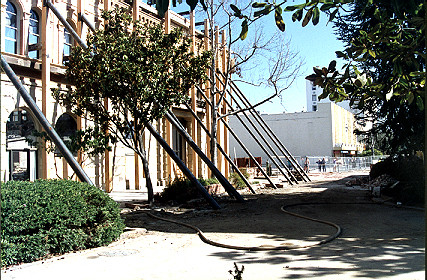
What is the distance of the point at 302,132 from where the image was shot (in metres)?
60.3

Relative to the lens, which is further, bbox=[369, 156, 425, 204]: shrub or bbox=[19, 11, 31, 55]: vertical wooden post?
bbox=[19, 11, 31, 55]: vertical wooden post

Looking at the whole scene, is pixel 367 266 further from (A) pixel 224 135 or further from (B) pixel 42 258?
(A) pixel 224 135

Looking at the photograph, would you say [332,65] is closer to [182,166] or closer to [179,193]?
[182,166]

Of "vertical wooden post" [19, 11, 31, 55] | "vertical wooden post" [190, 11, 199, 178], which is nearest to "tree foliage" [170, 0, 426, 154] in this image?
"vertical wooden post" [19, 11, 31, 55]

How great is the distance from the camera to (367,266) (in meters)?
5.80

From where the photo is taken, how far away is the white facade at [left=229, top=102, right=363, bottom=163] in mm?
58312

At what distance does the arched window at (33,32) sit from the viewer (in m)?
14.7

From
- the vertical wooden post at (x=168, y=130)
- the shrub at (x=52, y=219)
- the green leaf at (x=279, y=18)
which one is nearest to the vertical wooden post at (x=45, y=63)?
the vertical wooden post at (x=168, y=130)

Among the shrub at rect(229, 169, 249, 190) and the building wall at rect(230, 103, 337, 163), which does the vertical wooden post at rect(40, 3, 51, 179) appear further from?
the building wall at rect(230, 103, 337, 163)

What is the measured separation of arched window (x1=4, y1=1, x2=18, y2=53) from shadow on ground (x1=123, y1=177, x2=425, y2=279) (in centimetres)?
754

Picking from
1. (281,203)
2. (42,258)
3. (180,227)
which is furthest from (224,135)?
(42,258)

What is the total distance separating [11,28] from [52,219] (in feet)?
33.5

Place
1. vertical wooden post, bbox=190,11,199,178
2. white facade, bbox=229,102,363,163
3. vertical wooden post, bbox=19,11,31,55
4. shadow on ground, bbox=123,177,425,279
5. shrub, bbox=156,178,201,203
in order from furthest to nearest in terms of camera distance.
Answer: white facade, bbox=229,102,363,163
vertical wooden post, bbox=190,11,199,178
shrub, bbox=156,178,201,203
vertical wooden post, bbox=19,11,31,55
shadow on ground, bbox=123,177,425,279

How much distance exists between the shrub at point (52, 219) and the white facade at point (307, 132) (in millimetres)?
50357
